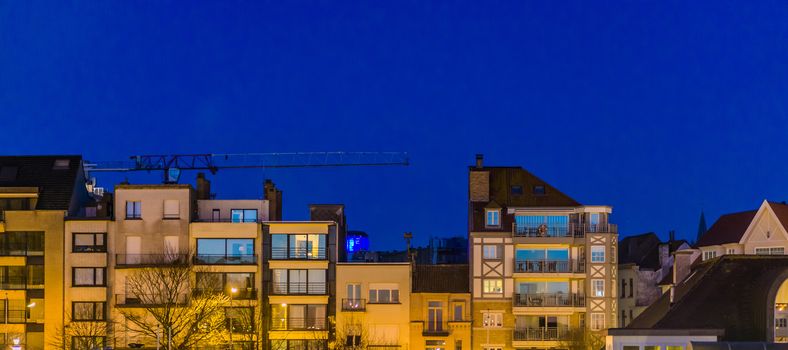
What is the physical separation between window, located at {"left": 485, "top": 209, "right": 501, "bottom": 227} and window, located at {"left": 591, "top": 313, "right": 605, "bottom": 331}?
391 inches

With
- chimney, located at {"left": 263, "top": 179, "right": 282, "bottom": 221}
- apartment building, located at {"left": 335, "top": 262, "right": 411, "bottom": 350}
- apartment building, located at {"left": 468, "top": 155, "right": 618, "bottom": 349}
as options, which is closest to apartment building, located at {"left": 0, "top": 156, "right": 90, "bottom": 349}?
chimney, located at {"left": 263, "top": 179, "right": 282, "bottom": 221}

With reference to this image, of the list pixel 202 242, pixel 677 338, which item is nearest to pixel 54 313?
pixel 202 242

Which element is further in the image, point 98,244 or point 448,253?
point 448,253

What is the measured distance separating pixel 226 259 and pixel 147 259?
5.80 m

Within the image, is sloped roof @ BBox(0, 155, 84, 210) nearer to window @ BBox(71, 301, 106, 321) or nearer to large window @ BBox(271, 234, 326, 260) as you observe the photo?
window @ BBox(71, 301, 106, 321)

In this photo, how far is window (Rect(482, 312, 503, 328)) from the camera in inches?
3836

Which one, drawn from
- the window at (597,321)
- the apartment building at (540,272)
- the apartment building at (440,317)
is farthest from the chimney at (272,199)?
the window at (597,321)

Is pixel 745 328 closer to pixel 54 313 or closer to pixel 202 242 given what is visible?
pixel 202 242

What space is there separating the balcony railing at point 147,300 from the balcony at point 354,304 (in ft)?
38.3

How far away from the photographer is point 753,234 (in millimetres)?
94312

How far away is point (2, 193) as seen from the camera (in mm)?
97312

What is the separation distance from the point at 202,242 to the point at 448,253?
30.9 m

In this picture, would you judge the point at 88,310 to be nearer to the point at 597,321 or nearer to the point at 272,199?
the point at 272,199

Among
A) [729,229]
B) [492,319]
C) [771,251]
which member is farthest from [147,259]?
[771,251]
